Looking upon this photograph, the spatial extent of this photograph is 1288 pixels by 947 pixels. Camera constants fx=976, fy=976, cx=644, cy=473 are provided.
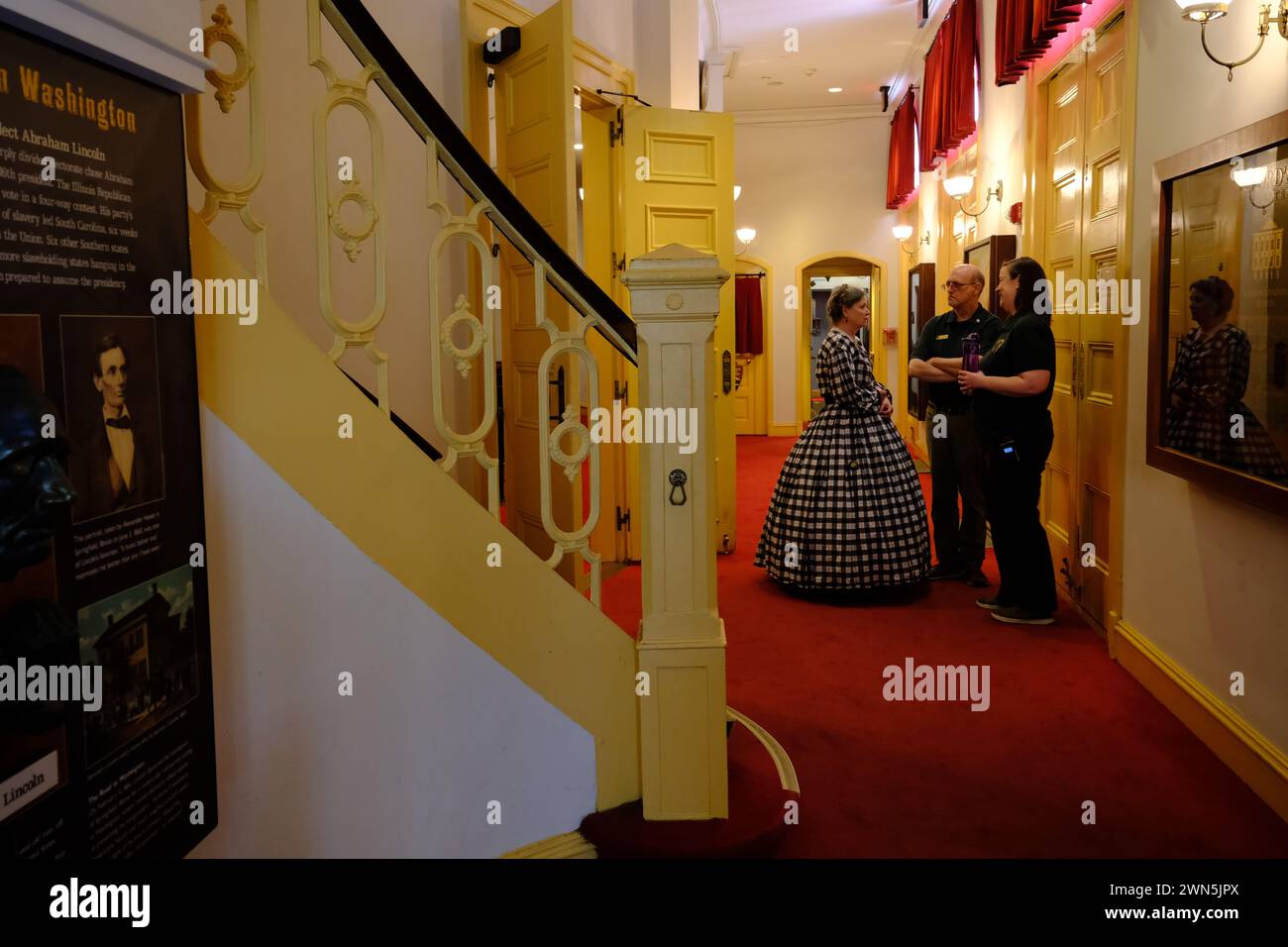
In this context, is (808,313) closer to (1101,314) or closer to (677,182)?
(677,182)

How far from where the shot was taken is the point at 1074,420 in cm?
460

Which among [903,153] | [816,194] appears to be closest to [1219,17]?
[903,153]

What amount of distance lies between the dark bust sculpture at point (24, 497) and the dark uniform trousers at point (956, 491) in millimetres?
4546

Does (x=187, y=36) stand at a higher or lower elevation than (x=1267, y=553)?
higher

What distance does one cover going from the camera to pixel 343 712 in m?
2.01

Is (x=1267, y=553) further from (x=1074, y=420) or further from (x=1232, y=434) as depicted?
(x=1074, y=420)

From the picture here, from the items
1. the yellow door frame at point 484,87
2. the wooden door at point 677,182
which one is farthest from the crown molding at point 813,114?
the wooden door at point 677,182

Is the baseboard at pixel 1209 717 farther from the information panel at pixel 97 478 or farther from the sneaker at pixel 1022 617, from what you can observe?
the information panel at pixel 97 478

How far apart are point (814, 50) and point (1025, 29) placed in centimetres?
533

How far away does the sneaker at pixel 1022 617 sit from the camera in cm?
441

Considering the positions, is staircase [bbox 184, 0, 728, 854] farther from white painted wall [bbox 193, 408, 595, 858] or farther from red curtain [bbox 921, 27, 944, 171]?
red curtain [bbox 921, 27, 944, 171]

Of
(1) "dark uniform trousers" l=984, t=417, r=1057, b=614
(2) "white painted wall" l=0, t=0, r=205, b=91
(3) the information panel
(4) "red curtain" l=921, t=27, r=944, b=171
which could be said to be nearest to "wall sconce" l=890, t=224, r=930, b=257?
(4) "red curtain" l=921, t=27, r=944, b=171

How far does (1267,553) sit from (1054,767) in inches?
34.3
